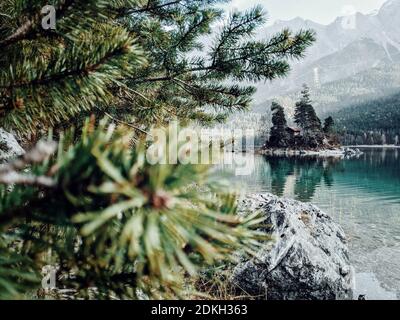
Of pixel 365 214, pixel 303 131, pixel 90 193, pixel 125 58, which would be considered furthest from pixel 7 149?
pixel 303 131

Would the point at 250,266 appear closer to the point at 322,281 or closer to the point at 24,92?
the point at 322,281

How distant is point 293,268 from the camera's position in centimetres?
525

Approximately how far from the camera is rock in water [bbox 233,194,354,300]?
16.6 feet

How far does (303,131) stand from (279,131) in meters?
7.50

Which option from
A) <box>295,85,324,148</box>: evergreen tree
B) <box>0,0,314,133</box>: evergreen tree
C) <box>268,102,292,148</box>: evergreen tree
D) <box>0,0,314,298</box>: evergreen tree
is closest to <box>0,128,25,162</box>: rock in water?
<box>0,0,314,133</box>: evergreen tree

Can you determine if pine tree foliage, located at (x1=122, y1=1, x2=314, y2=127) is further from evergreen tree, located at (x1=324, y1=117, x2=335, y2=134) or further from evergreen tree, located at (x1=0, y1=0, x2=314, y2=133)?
evergreen tree, located at (x1=324, y1=117, x2=335, y2=134)

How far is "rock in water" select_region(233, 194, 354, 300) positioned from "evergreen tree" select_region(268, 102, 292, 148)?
96.5 metres

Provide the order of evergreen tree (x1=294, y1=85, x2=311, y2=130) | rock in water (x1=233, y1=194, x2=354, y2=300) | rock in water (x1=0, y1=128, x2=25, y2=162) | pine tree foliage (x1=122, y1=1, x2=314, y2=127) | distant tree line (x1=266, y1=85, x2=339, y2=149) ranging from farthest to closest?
1. distant tree line (x1=266, y1=85, x2=339, y2=149)
2. evergreen tree (x1=294, y1=85, x2=311, y2=130)
3. rock in water (x1=233, y1=194, x2=354, y2=300)
4. pine tree foliage (x1=122, y1=1, x2=314, y2=127)
5. rock in water (x1=0, y1=128, x2=25, y2=162)

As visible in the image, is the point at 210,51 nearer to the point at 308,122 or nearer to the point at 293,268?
the point at 293,268

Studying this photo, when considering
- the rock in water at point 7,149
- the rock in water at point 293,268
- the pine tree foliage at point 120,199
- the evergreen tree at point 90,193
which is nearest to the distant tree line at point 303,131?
the rock in water at point 293,268

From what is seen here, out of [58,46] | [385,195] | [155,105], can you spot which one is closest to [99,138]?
[58,46]

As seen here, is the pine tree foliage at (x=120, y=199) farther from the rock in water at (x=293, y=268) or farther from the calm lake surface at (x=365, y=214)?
the rock in water at (x=293, y=268)

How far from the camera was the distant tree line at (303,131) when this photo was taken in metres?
102

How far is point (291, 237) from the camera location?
5.51m
